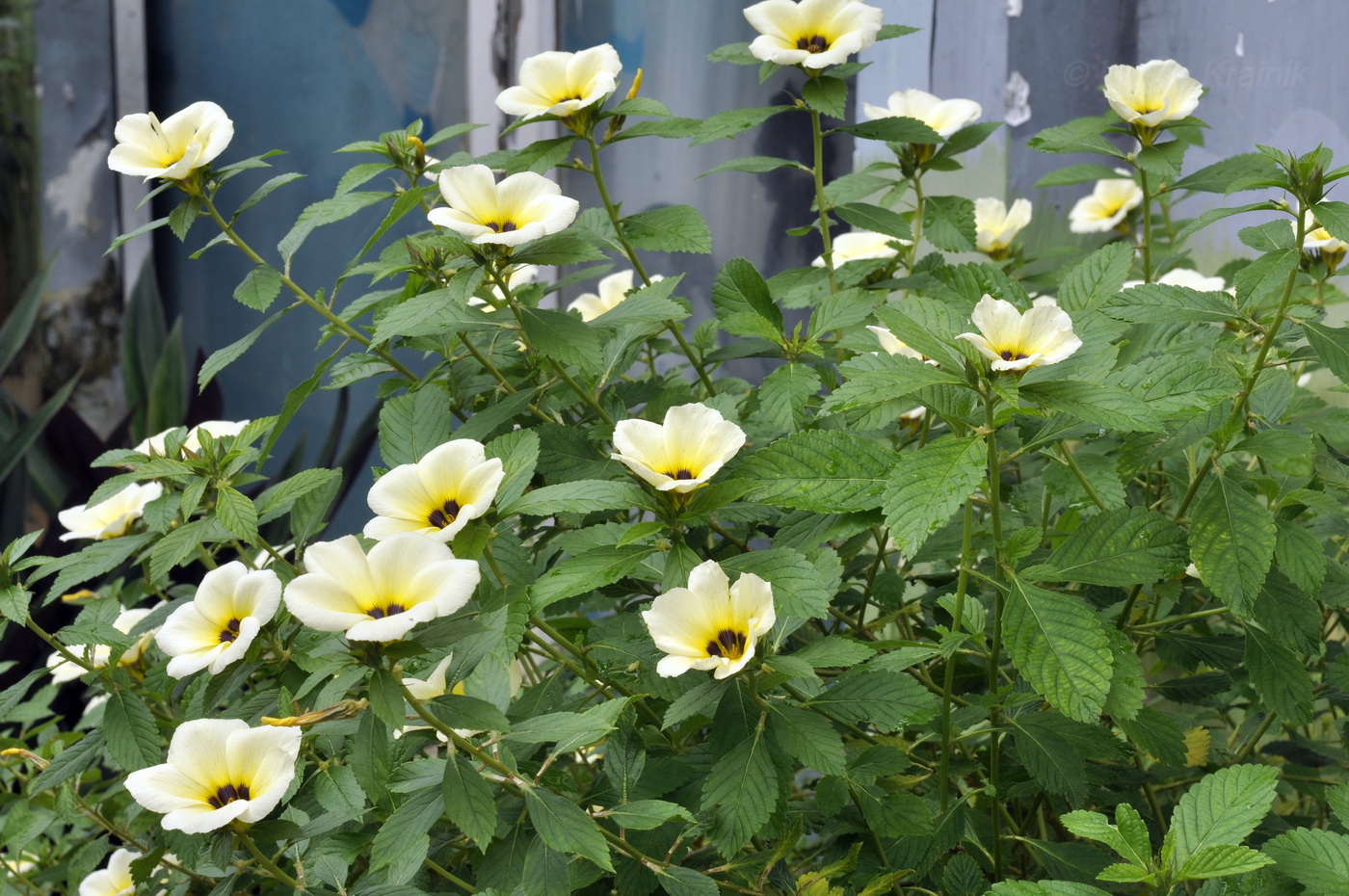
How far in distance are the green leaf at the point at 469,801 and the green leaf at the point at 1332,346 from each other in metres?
0.62

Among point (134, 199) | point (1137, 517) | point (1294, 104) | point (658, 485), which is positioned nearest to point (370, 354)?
point (658, 485)

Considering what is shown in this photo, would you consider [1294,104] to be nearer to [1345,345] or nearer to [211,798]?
[1345,345]

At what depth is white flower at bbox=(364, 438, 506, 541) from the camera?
62 cm

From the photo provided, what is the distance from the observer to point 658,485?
0.63 metres

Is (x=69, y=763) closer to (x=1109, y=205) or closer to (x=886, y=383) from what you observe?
(x=886, y=383)

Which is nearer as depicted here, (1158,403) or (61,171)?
(1158,403)

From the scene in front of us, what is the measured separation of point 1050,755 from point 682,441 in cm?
36

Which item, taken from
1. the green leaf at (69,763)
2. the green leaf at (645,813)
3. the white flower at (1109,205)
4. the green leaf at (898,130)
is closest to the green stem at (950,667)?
the green leaf at (645,813)

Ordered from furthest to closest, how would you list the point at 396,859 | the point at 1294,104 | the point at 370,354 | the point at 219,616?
the point at 1294,104 < the point at 370,354 < the point at 219,616 < the point at 396,859

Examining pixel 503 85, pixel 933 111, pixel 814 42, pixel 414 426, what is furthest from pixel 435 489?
pixel 503 85

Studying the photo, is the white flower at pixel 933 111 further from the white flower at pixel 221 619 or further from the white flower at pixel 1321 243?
the white flower at pixel 221 619

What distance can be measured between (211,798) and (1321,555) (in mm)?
753

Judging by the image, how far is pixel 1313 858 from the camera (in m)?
0.62

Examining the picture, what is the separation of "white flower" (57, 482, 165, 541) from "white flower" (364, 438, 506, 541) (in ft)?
1.58
